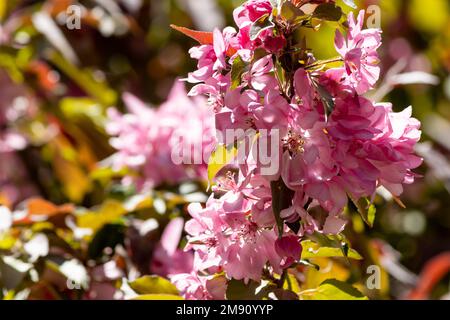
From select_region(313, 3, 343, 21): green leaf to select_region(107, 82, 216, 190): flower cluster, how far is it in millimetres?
621

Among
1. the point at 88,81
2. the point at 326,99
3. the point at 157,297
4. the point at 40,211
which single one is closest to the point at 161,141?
the point at 40,211

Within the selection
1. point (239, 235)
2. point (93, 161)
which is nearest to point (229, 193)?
point (239, 235)

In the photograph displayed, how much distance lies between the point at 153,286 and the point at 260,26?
43cm

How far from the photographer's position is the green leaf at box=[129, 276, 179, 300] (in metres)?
1.15

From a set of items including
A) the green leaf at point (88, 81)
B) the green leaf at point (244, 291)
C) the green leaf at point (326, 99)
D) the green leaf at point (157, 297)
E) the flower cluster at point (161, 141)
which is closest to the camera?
the green leaf at point (326, 99)

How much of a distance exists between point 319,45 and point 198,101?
22.1 inches

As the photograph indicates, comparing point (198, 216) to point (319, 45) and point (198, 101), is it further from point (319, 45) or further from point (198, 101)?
point (319, 45)

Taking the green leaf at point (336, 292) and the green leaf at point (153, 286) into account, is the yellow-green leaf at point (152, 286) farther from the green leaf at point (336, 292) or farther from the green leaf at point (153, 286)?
the green leaf at point (336, 292)

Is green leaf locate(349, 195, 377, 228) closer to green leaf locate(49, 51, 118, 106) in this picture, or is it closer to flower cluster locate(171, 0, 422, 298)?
flower cluster locate(171, 0, 422, 298)

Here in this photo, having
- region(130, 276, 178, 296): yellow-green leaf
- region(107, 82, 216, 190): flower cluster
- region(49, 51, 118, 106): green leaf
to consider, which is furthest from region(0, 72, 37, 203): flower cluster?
region(130, 276, 178, 296): yellow-green leaf

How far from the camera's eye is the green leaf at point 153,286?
115 cm

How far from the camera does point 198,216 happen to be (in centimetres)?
99

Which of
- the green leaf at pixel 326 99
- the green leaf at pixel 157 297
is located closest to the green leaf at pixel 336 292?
the green leaf at pixel 157 297

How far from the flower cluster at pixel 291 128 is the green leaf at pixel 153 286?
0.64 ft
